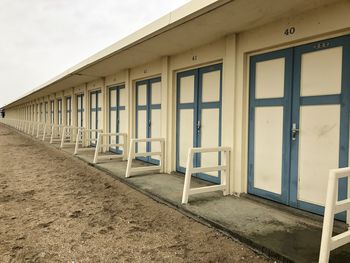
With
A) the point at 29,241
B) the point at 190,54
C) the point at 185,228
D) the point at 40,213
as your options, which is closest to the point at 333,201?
the point at 185,228

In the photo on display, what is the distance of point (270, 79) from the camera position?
3.93m

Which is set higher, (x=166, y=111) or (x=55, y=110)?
(x=55, y=110)

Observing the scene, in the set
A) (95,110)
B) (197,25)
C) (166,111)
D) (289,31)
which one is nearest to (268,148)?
(289,31)

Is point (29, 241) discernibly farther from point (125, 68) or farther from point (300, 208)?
point (125, 68)

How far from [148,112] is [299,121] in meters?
4.06

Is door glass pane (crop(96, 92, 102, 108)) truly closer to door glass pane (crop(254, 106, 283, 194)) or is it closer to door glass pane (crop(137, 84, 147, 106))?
door glass pane (crop(137, 84, 147, 106))

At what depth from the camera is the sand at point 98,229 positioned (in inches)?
104

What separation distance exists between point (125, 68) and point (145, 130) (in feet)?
5.98

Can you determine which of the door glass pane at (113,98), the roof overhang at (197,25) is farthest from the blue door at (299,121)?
the door glass pane at (113,98)

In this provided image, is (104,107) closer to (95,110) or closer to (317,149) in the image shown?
(95,110)

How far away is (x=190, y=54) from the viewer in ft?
17.7

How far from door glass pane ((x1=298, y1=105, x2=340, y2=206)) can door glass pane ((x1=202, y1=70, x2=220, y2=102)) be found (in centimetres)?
168

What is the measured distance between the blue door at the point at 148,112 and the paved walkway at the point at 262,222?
2.12m

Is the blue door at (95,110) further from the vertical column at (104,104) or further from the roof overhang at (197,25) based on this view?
the roof overhang at (197,25)
